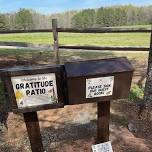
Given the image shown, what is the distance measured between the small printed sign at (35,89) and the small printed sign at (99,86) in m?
0.31

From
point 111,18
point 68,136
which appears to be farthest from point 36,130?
point 111,18

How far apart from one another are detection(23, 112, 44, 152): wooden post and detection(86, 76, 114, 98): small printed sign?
63cm

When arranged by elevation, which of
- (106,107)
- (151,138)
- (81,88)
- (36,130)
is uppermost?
(81,88)

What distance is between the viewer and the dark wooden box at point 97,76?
277 centimetres

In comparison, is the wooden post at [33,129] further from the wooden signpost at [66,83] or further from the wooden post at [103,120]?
the wooden post at [103,120]

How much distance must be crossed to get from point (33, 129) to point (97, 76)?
908mm

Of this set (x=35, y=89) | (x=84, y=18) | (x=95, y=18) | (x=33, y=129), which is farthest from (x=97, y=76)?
(x=95, y=18)

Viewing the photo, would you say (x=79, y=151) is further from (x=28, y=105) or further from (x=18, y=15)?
(x=18, y=15)

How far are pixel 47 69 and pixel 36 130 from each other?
0.77 m

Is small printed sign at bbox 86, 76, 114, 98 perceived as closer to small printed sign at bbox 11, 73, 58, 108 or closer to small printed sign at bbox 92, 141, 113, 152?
small printed sign at bbox 11, 73, 58, 108

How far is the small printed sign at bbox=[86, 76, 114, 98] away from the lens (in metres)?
2.82

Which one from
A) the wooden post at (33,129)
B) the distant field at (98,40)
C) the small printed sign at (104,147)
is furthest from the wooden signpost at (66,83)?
the distant field at (98,40)

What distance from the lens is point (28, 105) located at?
2852mm

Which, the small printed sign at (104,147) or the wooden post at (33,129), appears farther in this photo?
the small printed sign at (104,147)
